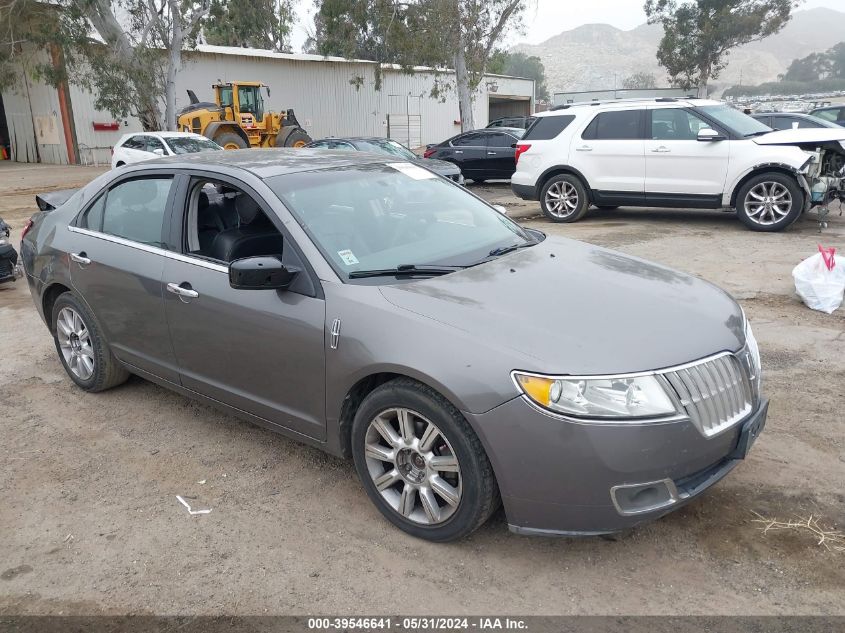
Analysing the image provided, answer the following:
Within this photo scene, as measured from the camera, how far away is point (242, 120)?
2455 cm

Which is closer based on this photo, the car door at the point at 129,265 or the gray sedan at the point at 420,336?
the gray sedan at the point at 420,336

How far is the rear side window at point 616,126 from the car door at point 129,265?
8383mm

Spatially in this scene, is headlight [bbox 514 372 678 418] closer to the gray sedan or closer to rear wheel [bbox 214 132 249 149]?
the gray sedan

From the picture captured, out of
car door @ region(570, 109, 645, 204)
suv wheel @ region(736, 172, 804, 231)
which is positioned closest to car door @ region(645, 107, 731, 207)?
car door @ region(570, 109, 645, 204)

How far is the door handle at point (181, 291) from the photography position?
3729mm

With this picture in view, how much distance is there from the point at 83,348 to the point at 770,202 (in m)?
9.15

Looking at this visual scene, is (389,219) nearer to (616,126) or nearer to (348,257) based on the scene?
(348,257)

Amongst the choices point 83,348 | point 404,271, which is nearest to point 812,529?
point 404,271

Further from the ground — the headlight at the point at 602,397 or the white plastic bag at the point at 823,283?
the headlight at the point at 602,397

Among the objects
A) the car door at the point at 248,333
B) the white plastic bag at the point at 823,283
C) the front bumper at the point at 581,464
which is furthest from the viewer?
the white plastic bag at the point at 823,283

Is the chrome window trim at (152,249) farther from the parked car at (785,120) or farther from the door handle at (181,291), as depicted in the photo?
the parked car at (785,120)

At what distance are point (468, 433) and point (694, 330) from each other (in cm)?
106

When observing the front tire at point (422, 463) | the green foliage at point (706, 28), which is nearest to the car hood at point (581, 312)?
the front tire at point (422, 463)

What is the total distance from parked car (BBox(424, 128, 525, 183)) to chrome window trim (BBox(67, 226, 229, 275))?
46.6 feet
